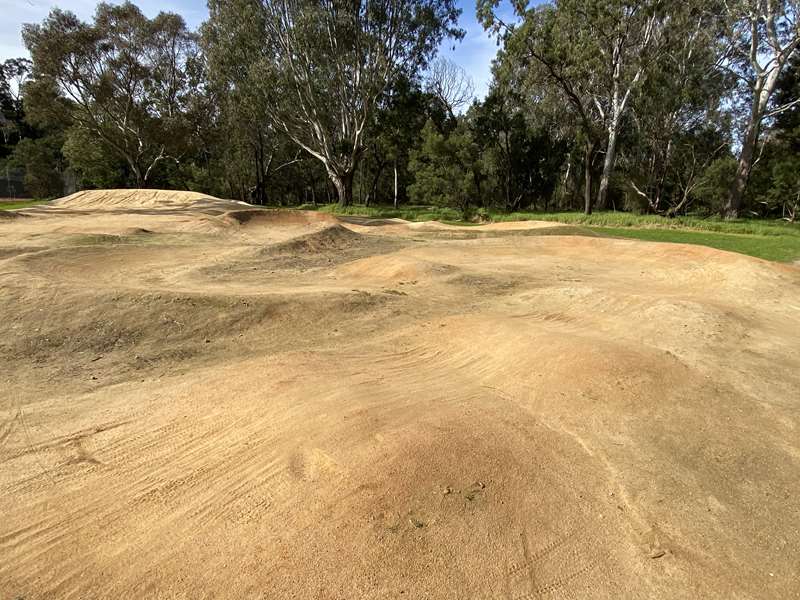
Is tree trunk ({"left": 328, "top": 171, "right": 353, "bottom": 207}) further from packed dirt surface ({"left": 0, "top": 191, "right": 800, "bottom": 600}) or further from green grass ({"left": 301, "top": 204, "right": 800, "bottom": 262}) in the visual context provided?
packed dirt surface ({"left": 0, "top": 191, "right": 800, "bottom": 600})

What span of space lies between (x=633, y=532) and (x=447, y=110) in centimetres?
3996

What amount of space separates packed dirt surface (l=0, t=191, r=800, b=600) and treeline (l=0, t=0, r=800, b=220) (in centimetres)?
2287

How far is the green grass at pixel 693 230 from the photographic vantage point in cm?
1734

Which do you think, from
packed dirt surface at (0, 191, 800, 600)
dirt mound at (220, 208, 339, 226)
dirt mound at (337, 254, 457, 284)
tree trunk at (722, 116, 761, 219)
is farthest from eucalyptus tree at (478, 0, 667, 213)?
packed dirt surface at (0, 191, 800, 600)

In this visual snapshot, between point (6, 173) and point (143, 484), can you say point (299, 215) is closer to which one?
point (143, 484)

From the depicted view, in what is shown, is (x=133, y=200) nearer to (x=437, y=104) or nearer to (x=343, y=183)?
(x=343, y=183)

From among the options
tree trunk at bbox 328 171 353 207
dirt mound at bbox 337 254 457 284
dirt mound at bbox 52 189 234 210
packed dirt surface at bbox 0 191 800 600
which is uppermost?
tree trunk at bbox 328 171 353 207

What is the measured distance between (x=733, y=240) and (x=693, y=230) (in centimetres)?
391

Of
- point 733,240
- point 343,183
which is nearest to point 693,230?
point 733,240

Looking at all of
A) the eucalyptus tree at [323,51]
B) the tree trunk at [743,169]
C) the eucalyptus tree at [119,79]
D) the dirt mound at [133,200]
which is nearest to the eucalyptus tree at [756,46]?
the tree trunk at [743,169]

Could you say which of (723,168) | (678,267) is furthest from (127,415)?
(723,168)

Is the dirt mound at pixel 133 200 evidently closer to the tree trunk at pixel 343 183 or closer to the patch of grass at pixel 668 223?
the tree trunk at pixel 343 183

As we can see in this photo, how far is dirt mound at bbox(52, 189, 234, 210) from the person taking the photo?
100.0ft

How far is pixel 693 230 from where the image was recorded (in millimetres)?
22547
